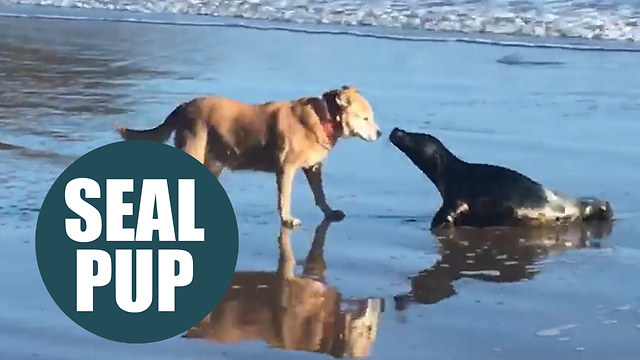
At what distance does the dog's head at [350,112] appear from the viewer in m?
6.80

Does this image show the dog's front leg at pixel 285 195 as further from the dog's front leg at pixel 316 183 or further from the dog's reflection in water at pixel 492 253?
the dog's reflection in water at pixel 492 253

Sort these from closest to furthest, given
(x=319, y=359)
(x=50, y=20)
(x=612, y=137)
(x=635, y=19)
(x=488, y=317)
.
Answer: (x=319, y=359) < (x=488, y=317) < (x=612, y=137) < (x=635, y=19) < (x=50, y=20)

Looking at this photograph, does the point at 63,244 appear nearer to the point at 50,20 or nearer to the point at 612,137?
the point at 612,137

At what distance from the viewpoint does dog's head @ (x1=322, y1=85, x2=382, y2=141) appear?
268 inches

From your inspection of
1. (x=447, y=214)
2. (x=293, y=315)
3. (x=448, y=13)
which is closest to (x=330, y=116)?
(x=447, y=214)

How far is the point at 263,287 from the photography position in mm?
5352

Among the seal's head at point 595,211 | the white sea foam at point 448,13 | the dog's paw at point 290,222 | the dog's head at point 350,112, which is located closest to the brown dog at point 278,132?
the dog's head at point 350,112

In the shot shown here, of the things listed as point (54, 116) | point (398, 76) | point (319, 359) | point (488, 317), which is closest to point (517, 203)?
point (488, 317)

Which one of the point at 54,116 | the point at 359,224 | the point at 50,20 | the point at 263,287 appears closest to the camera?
the point at 263,287

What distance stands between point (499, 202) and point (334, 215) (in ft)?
2.95

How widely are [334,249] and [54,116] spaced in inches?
155

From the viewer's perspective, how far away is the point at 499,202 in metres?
6.71

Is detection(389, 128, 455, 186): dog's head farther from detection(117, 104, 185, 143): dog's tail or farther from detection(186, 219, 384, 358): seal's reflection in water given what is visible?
detection(186, 219, 384, 358): seal's reflection in water

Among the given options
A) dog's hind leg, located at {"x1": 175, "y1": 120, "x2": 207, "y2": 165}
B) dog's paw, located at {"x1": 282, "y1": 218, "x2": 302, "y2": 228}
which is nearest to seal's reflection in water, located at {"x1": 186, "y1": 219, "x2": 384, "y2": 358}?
dog's paw, located at {"x1": 282, "y1": 218, "x2": 302, "y2": 228}
